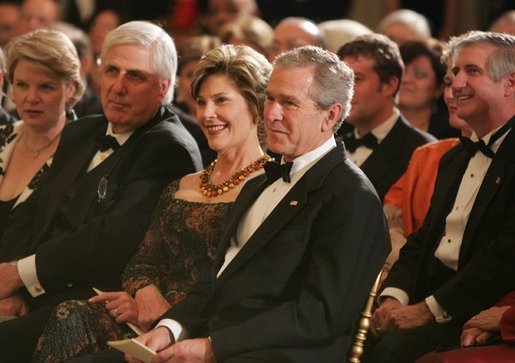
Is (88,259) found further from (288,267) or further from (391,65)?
(391,65)

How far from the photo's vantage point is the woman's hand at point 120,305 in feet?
12.9

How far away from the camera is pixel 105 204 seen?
175 inches

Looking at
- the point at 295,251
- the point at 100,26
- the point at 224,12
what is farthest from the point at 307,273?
the point at 100,26

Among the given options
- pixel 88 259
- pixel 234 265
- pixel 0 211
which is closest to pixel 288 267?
pixel 234 265

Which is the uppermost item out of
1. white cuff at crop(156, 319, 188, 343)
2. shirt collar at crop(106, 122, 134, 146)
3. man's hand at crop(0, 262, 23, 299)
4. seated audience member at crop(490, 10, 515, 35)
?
seated audience member at crop(490, 10, 515, 35)

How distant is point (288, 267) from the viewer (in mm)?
3500

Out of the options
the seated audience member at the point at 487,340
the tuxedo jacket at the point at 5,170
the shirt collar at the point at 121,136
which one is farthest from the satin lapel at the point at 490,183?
the tuxedo jacket at the point at 5,170

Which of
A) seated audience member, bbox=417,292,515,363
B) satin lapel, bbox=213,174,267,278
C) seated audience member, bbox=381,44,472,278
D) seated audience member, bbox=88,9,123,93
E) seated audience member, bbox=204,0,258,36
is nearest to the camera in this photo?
seated audience member, bbox=417,292,515,363

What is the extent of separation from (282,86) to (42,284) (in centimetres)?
142

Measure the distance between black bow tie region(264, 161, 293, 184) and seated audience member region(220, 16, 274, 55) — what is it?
302 centimetres

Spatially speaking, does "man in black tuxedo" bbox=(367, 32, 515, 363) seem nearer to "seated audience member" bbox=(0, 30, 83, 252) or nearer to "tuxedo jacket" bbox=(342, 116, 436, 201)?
"tuxedo jacket" bbox=(342, 116, 436, 201)

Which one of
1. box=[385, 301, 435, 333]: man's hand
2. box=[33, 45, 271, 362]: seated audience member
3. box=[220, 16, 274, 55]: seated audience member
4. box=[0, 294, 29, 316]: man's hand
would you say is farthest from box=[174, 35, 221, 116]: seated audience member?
box=[385, 301, 435, 333]: man's hand

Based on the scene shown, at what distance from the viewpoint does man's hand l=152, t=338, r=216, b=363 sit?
349cm

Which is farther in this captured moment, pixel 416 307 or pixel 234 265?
pixel 416 307
